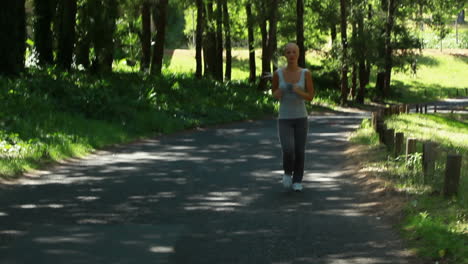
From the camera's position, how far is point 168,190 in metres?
11.3

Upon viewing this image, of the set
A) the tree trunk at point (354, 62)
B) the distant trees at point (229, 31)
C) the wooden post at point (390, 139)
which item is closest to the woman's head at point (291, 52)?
the wooden post at point (390, 139)

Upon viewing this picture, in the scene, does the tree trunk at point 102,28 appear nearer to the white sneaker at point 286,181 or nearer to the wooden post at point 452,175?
the white sneaker at point 286,181

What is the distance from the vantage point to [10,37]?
24.0 m

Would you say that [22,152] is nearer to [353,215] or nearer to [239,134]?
[353,215]

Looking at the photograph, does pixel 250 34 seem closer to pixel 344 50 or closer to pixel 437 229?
pixel 344 50

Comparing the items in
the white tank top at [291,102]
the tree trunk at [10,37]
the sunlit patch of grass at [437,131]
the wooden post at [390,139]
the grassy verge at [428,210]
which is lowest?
the sunlit patch of grass at [437,131]

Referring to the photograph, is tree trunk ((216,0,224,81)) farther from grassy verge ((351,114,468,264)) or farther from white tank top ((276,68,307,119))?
white tank top ((276,68,307,119))

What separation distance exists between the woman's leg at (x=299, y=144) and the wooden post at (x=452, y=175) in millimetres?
2081

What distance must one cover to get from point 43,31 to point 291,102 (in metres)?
21.5

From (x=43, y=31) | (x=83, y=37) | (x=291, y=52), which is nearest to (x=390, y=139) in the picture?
(x=291, y=52)

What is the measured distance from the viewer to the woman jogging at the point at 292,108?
34.9 ft

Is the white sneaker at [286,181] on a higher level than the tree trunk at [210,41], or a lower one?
lower

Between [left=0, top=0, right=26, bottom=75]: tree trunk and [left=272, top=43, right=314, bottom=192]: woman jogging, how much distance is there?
14841mm

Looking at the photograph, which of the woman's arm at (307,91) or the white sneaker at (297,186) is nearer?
the woman's arm at (307,91)
